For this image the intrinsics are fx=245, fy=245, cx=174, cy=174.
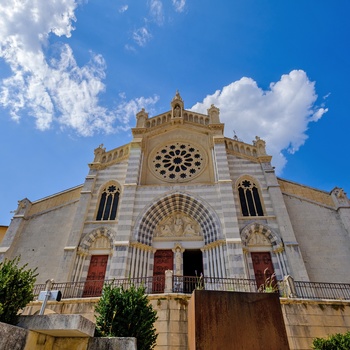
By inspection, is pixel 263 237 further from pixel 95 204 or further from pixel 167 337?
pixel 95 204

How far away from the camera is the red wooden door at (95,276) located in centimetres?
1415

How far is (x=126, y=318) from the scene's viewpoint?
7.50 m

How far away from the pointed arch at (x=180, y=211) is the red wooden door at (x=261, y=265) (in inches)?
101

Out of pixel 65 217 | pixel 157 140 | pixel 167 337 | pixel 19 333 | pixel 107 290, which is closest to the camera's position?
pixel 19 333

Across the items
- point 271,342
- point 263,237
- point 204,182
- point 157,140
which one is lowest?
point 271,342

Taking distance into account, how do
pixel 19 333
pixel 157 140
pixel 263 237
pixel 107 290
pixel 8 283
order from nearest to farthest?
pixel 19 333 < pixel 8 283 < pixel 107 290 < pixel 263 237 < pixel 157 140

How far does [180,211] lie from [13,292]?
39.2 feet

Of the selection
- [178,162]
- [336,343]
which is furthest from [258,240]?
[178,162]

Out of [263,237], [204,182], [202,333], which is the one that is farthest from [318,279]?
[202,333]

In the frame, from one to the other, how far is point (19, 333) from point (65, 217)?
13.6 meters

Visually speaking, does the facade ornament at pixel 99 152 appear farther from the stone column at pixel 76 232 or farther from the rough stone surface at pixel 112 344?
the rough stone surface at pixel 112 344

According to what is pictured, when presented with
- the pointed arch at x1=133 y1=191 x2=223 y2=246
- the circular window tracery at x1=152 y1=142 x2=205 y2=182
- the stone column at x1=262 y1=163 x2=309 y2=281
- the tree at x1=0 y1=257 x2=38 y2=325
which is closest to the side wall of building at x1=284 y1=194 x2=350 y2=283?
the stone column at x1=262 y1=163 x2=309 y2=281

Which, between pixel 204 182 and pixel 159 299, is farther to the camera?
pixel 204 182

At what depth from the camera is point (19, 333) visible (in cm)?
475
